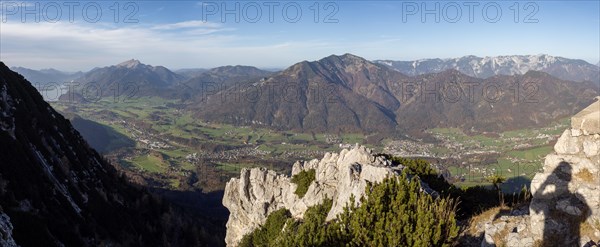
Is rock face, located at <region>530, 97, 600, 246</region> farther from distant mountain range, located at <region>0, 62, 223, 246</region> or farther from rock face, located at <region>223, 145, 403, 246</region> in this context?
distant mountain range, located at <region>0, 62, 223, 246</region>

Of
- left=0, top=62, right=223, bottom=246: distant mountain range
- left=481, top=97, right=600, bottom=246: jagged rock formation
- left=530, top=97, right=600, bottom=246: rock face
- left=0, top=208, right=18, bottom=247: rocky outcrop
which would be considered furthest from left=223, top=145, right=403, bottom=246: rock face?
left=0, top=208, right=18, bottom=247: rocky outcrop

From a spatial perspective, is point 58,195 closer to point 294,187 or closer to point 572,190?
point 294,187

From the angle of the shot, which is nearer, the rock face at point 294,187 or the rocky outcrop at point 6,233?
the rocky outcrop at point 6,233

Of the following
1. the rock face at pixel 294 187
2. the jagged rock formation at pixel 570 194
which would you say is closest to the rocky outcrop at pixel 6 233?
the rock face at pixel 294 187

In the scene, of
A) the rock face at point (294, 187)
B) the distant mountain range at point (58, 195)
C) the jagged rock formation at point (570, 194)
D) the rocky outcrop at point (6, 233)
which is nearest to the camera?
the jagged rock formation at point (570, 194)

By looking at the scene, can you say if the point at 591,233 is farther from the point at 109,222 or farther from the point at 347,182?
the point at 109,222

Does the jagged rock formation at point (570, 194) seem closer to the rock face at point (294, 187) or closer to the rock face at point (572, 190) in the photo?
the rock face at point (572, 190)
